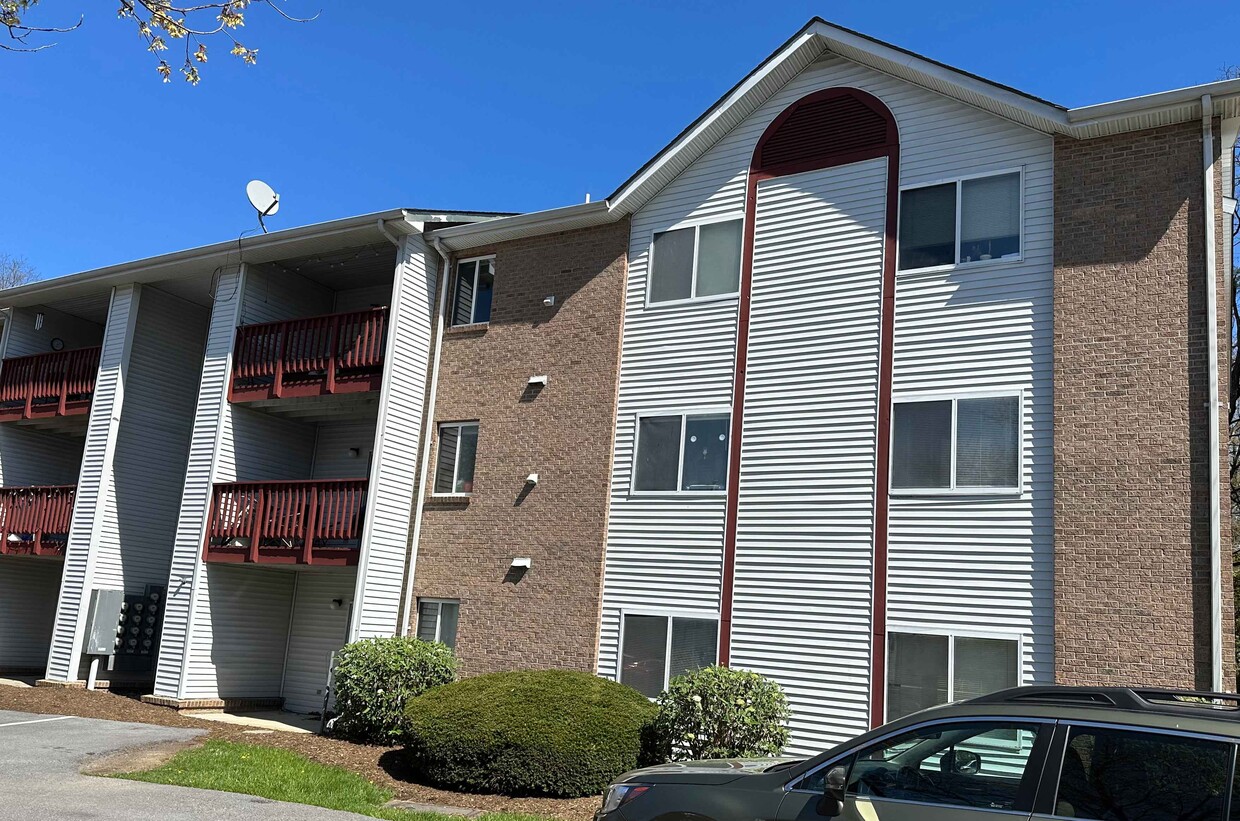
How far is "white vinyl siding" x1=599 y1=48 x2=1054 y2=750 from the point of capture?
12398mm

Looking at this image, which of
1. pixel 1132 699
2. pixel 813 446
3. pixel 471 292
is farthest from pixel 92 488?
pixel 1132 699

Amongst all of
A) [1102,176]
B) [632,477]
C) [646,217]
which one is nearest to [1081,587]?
[1102,176]

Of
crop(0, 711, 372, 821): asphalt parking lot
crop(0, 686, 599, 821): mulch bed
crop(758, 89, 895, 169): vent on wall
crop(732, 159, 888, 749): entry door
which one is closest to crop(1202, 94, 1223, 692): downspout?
crop(732, 159, 888, 749): entry door

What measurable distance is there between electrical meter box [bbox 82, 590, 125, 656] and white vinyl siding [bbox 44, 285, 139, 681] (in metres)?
0.15

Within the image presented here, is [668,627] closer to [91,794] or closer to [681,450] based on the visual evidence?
[681,450]

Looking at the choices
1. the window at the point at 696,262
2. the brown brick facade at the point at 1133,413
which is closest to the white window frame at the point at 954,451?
the brown brick facade at the point at 1133,413

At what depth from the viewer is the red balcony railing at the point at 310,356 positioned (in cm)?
1766

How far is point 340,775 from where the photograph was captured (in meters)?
12.2

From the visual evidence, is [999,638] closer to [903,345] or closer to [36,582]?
[903,345]

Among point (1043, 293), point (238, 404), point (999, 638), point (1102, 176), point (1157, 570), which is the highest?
point (1102, 176)

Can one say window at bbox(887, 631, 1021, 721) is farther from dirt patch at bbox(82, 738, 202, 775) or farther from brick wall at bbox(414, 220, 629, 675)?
dirt patch at bbox(82, 738, 202, 775)

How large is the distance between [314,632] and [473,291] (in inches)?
277

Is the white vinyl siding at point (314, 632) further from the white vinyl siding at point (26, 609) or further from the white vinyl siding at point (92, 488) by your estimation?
the white vinyl siding at point (26, 609)

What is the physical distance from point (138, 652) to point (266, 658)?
2.92 metres
